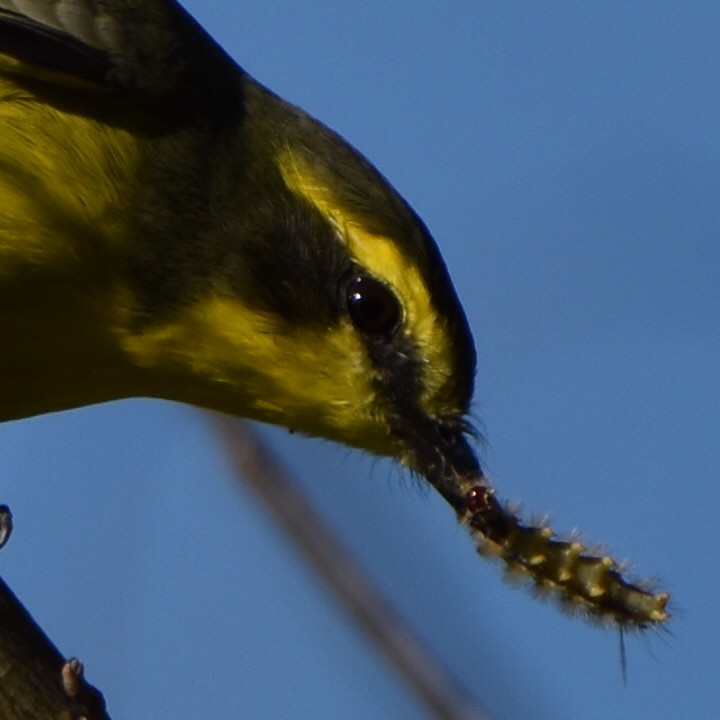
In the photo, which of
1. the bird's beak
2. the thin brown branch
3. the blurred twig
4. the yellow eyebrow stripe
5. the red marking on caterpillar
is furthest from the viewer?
the bird's beak

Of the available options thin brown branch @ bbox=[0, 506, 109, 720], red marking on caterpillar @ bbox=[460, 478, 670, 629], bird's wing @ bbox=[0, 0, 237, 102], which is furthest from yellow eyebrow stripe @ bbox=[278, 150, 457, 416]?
thin brown branch @ bbox=[0, 506, 109, 720]

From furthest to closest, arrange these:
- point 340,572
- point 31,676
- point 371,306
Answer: point 371,306 → point 340,572 → point 31,676

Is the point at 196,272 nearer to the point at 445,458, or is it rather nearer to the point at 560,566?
the point at 445,458

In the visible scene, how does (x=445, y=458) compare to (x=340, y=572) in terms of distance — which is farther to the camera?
(x=445, y=458)

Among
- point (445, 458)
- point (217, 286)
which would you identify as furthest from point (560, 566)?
point (217, 286)

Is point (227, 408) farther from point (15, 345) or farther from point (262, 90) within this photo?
point (262, 90)

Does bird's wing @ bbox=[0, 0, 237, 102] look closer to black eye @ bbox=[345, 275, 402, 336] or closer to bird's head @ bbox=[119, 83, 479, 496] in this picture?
bird's head @ bbox=[119, 83, 479, 496]
